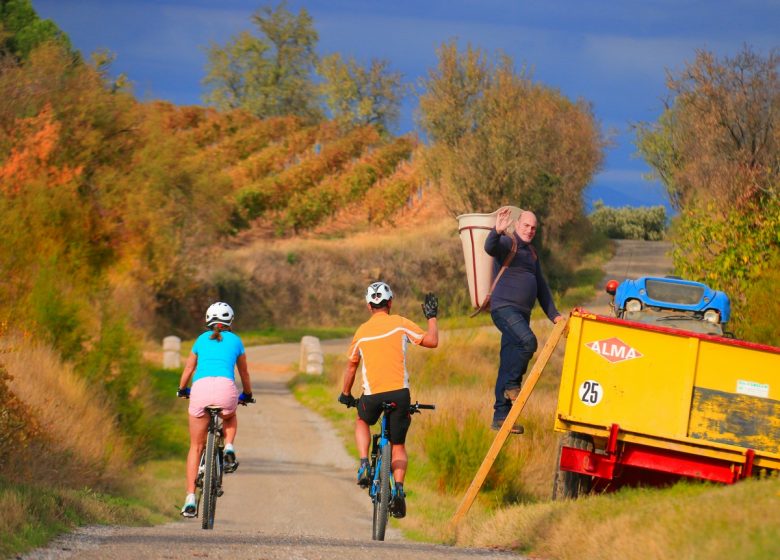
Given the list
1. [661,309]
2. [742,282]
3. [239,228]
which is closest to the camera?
[661,309]

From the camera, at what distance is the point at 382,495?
418 inches

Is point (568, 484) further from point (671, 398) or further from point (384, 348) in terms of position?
point (384, 348)

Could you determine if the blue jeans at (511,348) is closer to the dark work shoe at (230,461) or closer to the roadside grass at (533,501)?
the roadside grass at (533,501)

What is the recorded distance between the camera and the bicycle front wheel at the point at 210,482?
436 inches

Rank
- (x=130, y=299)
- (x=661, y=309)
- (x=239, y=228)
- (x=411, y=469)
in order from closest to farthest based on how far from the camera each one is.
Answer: (x=661, y=309)
(x=411, y=469)
(x=130, y=299)
(x=239, y=228)

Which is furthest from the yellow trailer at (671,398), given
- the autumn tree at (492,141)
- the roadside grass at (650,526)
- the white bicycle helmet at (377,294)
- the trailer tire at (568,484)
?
the autumn tree at (492,141)

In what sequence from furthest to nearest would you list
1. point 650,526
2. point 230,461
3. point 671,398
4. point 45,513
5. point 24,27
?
point 24,27 → point 230,461 → point 671,398 → point 45,513 → point 650,526

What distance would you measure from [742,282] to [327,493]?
380 inches

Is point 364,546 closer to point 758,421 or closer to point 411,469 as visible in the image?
point 758,421

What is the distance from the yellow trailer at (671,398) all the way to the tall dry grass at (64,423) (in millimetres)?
6179

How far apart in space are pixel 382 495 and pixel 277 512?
5.52 meters

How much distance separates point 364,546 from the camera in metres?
9.22

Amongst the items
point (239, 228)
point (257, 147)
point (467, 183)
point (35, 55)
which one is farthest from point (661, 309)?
point (257, 147)

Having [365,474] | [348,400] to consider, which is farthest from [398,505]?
[348,400]
